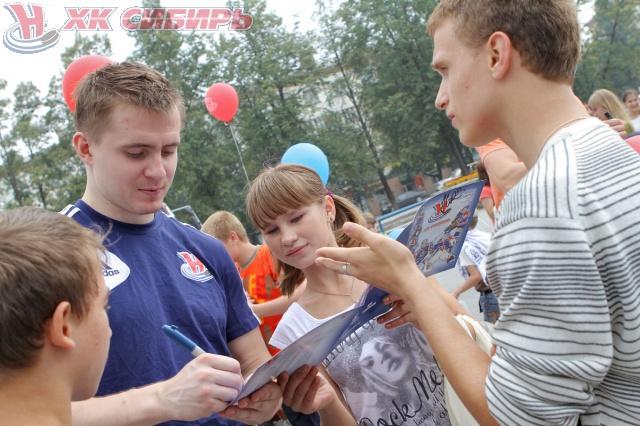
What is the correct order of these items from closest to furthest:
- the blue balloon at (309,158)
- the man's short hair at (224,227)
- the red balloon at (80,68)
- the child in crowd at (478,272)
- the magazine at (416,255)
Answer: the magazine at (416,255), the blue balloon at (309,158), the red balloon at (80,68), the child in crowd at (478,272), the man's short hair at (224,227)

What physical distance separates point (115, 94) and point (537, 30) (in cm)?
132

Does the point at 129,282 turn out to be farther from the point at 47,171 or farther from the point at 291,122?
the point at 291,122

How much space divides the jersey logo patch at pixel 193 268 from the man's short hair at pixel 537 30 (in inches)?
46.1

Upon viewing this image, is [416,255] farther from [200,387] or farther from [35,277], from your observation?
[35,277]

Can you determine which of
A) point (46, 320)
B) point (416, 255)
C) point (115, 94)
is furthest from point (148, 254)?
point (416, 255)

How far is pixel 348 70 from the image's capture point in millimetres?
35844

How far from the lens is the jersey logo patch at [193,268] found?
2.00m

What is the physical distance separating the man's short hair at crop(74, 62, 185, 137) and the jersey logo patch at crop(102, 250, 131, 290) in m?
0.43

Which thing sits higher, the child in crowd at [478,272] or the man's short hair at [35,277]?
the man's short hair at [35,277]

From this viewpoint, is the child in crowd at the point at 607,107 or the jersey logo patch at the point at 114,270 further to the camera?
the child in crowd at the point at 607,107

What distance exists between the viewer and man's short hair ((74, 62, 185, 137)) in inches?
76.7
